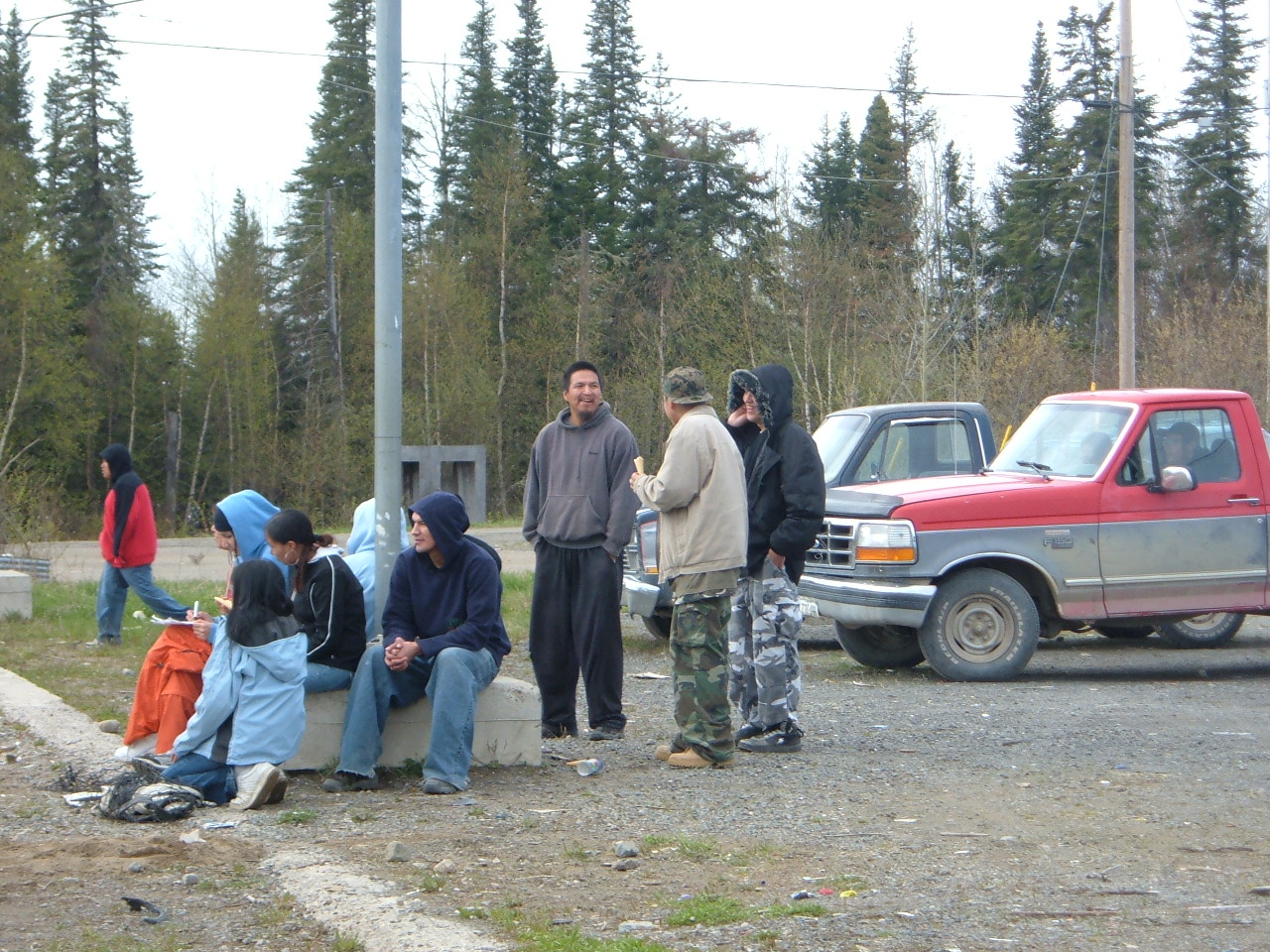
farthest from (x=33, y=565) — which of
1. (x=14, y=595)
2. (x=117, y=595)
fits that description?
(x=117, y=595)

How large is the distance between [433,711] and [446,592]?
22.2 inches

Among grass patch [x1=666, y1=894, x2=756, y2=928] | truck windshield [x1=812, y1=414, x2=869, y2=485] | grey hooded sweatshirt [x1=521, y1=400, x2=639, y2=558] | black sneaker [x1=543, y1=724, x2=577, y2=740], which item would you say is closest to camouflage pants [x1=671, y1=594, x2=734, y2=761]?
grey hooded sweatshirt [x1=521, y1=400, x2=639, y2=558]

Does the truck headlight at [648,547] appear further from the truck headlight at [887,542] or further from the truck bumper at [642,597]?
the truck headlight at [887,542]

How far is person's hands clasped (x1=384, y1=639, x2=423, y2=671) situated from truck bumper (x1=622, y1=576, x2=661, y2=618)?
16.8ft

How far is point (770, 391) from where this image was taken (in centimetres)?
748

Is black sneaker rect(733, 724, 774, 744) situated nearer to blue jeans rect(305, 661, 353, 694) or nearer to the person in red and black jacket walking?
blue jeans rect(305, 661, 353, 694)

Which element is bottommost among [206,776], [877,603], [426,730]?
[206,776]

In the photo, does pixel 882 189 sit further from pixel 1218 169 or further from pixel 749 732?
pixel 749 732

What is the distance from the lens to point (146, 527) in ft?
39.4

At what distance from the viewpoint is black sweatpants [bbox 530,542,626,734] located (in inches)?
301

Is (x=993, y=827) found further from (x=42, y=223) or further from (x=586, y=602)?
(x=42, y=223)

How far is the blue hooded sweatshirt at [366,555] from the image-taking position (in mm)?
7270

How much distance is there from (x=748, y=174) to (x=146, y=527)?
3762cm

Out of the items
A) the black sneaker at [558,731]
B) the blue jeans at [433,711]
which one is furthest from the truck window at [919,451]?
the blue jeans at [433,711]
